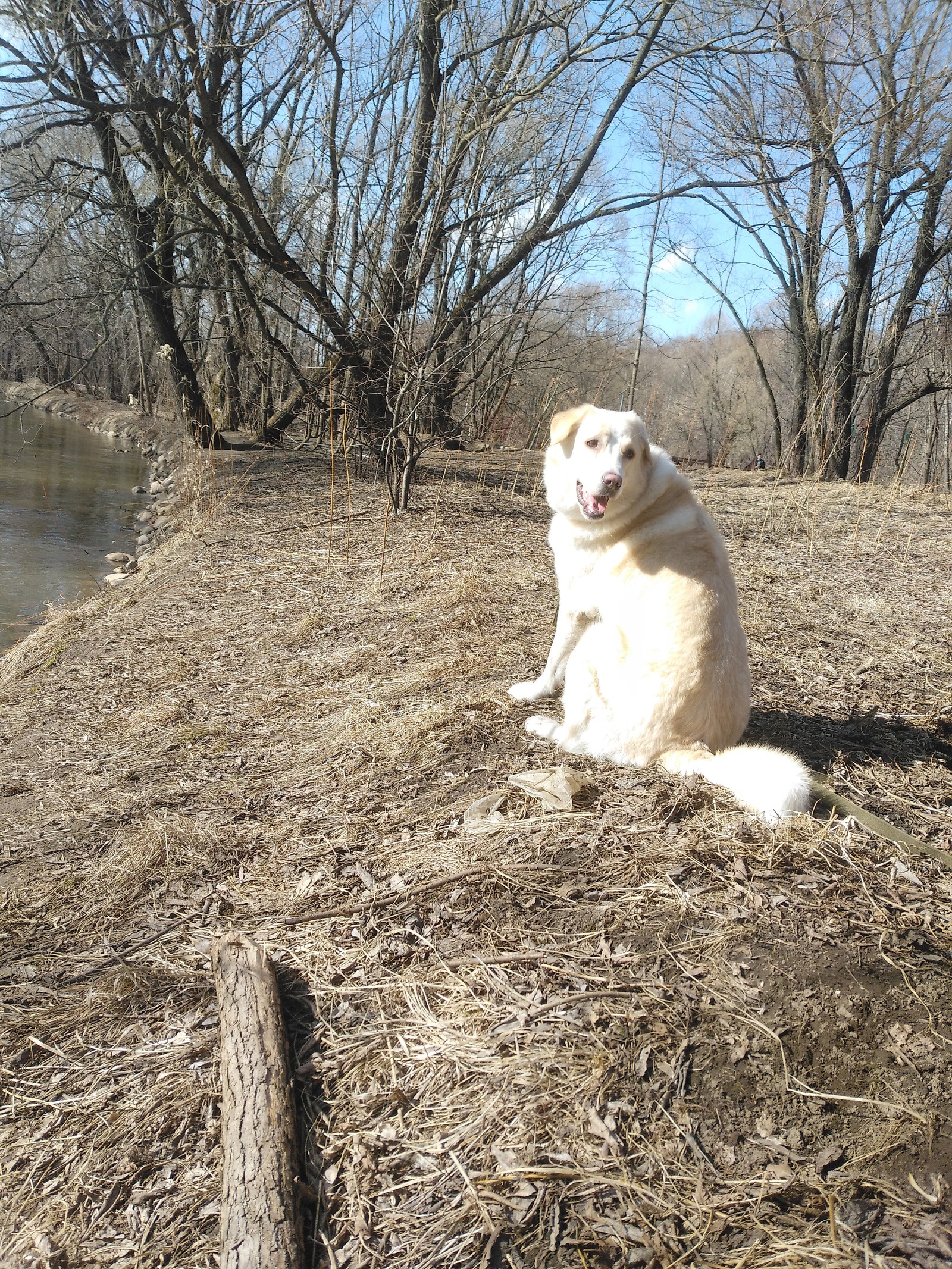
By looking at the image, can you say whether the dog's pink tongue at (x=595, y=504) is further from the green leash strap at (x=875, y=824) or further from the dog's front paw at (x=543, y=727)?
the green leash strap at (x=875, y=824)

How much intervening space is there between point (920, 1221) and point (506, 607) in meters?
4.60

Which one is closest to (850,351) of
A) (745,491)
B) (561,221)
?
(745,491)

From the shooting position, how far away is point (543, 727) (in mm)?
3764

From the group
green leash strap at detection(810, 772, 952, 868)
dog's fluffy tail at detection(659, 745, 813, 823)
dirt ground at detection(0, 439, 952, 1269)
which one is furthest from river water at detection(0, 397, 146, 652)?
green leash strap at detection(810, 772, 952, 868)

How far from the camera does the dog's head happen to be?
10.8 feet

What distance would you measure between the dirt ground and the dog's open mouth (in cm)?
107

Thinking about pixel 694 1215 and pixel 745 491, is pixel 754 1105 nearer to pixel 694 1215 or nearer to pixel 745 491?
pixel 694 1215

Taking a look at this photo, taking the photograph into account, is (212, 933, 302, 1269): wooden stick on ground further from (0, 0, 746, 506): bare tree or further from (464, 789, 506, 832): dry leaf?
(0, 0, 746, 506): bare tree

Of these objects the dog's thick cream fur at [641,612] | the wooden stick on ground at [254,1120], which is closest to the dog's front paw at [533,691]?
the dog's thick cream fur at [641,612]

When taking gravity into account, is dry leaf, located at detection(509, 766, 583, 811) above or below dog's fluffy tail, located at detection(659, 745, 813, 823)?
below

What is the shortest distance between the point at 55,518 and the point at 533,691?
34.8ft

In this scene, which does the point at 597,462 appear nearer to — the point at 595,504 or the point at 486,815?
the point at 595,504

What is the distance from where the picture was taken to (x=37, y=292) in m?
11.0

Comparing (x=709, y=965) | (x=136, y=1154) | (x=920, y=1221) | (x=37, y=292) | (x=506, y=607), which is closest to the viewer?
(x=920, y=1221)
